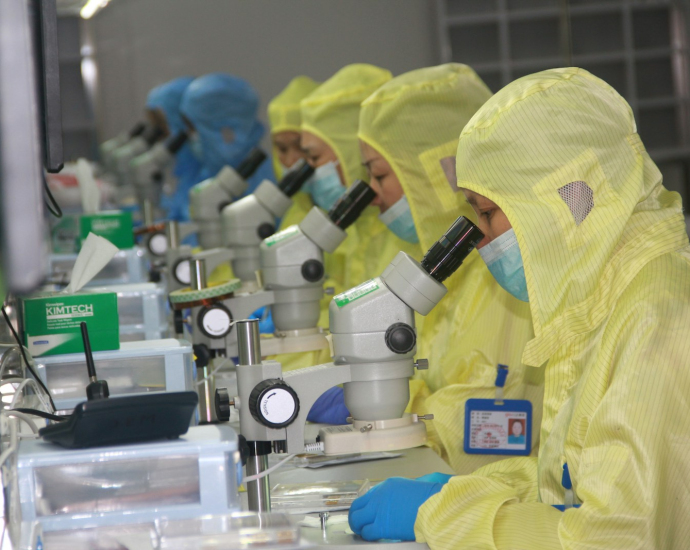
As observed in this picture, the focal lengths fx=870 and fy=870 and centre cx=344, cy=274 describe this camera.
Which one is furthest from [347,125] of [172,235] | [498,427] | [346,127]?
[498,427]

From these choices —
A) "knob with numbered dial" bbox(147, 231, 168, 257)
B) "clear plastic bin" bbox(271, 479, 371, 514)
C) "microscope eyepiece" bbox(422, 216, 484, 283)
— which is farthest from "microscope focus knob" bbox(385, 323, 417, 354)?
"knob with numbered dial" bbox(147, 231, 168, 257)

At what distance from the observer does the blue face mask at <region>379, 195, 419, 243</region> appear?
247 cm

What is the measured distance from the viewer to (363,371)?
58.3 inches

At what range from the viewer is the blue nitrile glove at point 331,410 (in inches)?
85.2

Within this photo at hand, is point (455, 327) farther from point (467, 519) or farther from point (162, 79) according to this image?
point (162, 79)

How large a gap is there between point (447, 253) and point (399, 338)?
18cm

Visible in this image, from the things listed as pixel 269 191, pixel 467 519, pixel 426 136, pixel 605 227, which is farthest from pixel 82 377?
pixel 269 191

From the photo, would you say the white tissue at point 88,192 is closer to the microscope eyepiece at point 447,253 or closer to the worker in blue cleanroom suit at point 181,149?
the worker in blue cleanroom suit at point 181,149

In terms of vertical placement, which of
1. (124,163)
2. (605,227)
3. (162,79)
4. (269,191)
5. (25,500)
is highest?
(162,79)

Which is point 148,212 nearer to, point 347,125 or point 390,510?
point 347,125

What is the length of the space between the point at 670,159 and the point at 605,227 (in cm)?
480

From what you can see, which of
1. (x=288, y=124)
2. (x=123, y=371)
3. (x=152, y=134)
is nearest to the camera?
(x=123, y=371)

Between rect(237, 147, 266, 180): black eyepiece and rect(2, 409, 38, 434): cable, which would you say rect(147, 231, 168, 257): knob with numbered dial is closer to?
rect(237, 147, 266, 180): black eyepiece

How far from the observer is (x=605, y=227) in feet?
4.63
